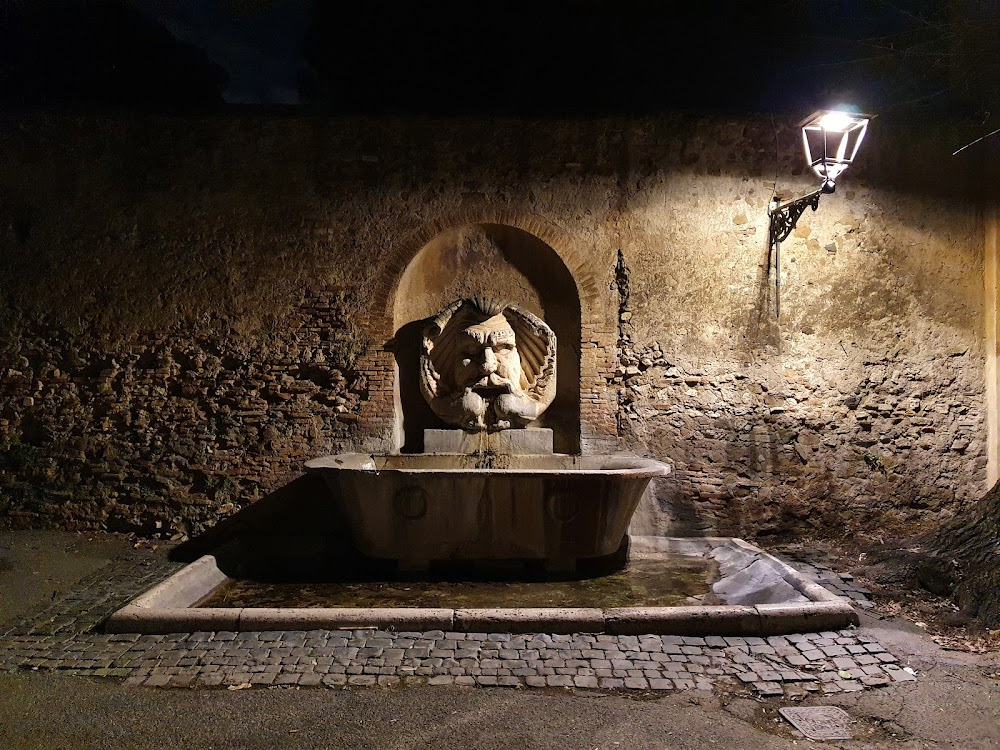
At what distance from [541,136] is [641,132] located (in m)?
0.97

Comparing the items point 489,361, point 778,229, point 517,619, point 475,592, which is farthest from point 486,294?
point 517,619

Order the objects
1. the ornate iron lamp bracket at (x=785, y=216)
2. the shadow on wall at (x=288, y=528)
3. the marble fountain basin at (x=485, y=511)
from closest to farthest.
→ the marble fountain basin at (x=485, y=511), the shadow on wall at (x=288, y=528), the ornate iron lamp bracket at (x=785, y=216)

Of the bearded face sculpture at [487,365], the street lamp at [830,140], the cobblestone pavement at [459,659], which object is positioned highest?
the street lamp at [830,140]

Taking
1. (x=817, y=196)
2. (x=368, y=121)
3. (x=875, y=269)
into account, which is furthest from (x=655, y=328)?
(x=368, y=121)

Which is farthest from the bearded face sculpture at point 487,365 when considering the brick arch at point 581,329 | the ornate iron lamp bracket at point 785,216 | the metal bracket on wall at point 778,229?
the ornate iron lamp bracket at point 785,216

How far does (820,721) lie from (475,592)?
247cm

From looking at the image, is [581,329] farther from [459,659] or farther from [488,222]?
[459,659]

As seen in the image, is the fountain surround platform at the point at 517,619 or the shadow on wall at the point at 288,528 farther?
the shadow on wall at the point at 288,528

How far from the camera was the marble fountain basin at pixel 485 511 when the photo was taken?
4898mm

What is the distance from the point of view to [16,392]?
20.4 feet

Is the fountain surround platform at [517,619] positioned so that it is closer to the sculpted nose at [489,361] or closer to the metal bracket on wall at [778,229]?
the sculpted nose at [489,361]

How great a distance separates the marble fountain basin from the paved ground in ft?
4.16

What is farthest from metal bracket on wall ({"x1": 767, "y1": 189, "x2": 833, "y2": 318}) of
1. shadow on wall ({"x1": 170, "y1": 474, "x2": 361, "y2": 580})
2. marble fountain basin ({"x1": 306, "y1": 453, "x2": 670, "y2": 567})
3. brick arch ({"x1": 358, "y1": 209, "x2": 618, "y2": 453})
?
shadow on wall ({"x1": 170, "y1": 474, "x2": 361, "y2": 580})

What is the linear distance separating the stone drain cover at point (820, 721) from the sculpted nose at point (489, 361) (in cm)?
381
